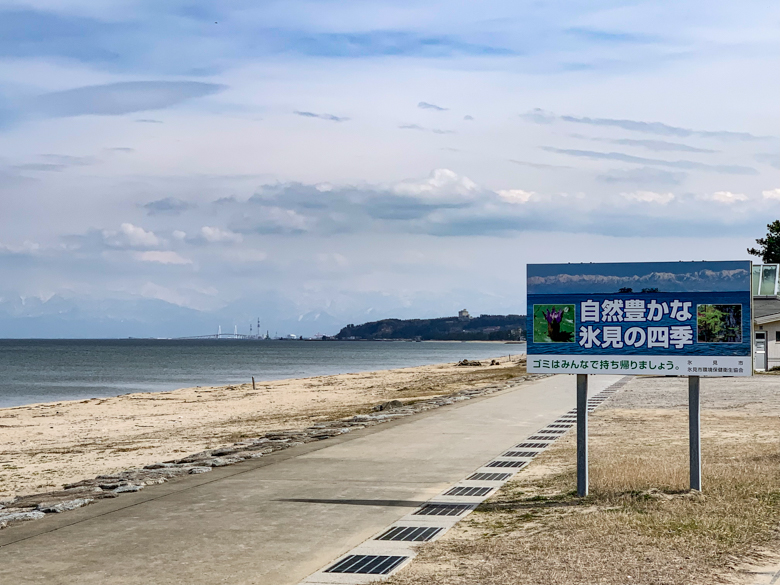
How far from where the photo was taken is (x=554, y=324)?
8711 mm

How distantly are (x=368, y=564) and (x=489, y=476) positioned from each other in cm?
404

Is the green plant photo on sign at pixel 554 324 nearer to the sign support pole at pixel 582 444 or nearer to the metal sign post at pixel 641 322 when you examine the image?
the metal sign post at pixel 641 322

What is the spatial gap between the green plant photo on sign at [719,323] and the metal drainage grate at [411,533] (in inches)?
122

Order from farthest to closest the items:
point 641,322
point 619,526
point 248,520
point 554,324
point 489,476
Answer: point 489,476
point 554,324
point 641,322
point 248,520
point 619,526

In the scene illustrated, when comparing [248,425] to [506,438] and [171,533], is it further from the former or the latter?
[171,533]

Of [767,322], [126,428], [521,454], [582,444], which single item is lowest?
[126,428]

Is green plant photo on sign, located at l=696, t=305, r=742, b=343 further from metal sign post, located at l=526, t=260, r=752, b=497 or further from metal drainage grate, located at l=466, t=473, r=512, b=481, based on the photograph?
metal drainage grate, located at l=466, t=473, r=512, b=481

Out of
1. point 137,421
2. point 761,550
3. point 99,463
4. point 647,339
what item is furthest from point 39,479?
point 137,421

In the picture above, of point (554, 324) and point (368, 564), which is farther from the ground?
point (554, 324)

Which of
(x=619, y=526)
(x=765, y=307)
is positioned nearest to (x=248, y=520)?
(x=619, y=526)

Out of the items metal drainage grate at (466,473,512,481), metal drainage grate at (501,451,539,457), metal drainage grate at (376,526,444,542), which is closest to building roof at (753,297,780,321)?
metal drainage grate at (501,451,539,457)

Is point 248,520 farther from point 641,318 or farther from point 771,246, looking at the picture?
point 771,246

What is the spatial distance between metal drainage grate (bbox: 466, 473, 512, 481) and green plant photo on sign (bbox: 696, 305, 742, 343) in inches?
112

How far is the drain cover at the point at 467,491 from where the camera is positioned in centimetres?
898
